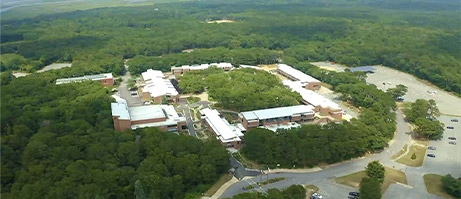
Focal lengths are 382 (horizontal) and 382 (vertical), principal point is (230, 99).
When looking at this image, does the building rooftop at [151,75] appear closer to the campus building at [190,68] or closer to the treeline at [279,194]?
the campus building at [190,68]

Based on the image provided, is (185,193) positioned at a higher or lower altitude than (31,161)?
lower

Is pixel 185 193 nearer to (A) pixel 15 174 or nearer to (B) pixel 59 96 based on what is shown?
(A) pixel 15 174

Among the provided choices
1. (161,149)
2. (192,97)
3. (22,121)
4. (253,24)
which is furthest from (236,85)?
(253,24)

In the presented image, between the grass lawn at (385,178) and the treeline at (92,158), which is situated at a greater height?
the treeline at (92,158)

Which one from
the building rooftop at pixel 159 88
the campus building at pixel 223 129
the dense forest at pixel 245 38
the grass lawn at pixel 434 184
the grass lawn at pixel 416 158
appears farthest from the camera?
the dense forest at pixel 245 38

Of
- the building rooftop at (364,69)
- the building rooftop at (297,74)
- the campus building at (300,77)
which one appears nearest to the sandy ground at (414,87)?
the building rooftop at (364,69)

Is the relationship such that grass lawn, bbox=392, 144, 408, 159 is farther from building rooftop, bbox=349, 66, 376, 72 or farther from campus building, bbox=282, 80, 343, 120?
building rooftop, bbox=349, 66, 376, 72
